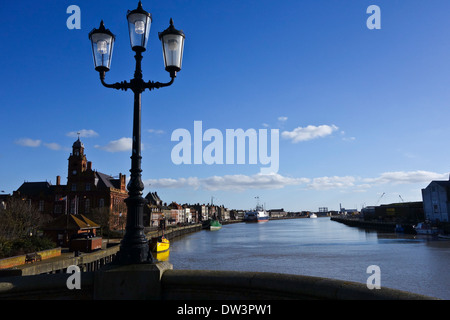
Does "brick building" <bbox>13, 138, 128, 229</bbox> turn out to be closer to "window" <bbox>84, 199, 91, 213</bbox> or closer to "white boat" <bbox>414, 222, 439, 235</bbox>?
"window" <bbox>84, 199, 91, 213</bbox>

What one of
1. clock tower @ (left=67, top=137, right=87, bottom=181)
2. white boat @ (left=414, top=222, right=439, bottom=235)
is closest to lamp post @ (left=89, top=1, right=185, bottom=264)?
clock tower @ (left=67, top=137, right=87, bottom=181)

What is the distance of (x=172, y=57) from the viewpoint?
736 cm

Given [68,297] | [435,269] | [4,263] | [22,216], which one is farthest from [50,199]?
[68,297]

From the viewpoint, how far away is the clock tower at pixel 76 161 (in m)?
87.0

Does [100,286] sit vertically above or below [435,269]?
above

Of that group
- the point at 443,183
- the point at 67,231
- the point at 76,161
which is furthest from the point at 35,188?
the point at 443,183

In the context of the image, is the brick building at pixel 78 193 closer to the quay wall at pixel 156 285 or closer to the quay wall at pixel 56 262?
the quay wall at pixel 56 262

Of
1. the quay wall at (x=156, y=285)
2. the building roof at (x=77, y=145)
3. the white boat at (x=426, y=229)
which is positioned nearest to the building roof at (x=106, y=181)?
the building roof at (x=77, y=145)

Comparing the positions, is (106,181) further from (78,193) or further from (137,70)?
(137,70)
